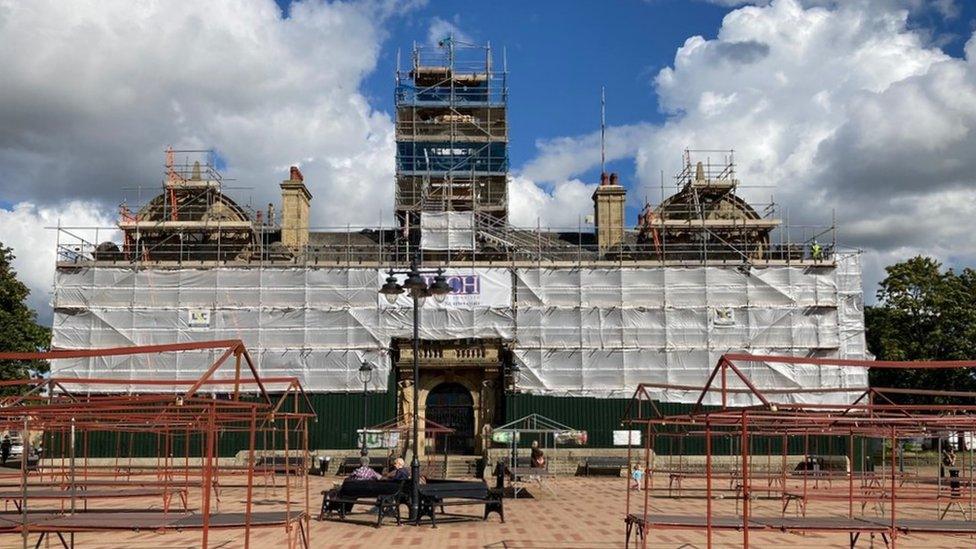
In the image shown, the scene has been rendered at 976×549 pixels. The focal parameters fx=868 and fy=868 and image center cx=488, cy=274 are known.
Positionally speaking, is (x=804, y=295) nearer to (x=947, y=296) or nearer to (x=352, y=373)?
(x=947, y=296)

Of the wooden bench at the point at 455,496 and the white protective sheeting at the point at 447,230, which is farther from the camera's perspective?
the white protective sheeting at the point at 447,230

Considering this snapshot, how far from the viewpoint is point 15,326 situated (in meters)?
37.9

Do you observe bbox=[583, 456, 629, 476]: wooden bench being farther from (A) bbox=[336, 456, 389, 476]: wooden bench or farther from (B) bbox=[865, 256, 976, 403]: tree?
(B) bbox=[865, 256, 976, 403]: tree

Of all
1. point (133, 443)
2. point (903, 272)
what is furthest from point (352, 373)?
point (903, 272)

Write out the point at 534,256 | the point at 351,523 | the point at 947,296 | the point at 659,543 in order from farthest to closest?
1. the point at 947,296
2. the point at 534,256
3. the point at 351,523
4. the point at 659,543

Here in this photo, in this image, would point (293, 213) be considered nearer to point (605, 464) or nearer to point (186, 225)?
point (186, 225)

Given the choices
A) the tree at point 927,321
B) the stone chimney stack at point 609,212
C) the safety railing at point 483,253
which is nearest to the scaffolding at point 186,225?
the safety railing at point 483,253

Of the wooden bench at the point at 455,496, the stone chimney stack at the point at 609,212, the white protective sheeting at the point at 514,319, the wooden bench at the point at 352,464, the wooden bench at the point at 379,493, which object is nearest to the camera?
the wooden bench at the point at 455,496

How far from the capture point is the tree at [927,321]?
4028 centimetres

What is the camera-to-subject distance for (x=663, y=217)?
117 feet

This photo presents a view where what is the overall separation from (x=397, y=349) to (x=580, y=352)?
277 inches

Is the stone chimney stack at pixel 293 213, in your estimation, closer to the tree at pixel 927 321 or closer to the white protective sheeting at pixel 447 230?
the white protective sheeting at pixel 447 230

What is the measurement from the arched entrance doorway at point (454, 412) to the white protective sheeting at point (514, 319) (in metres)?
2.10

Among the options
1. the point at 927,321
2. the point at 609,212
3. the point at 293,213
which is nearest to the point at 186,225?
the point at 293,213
